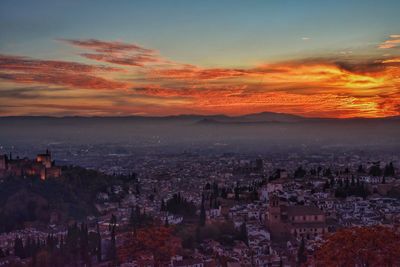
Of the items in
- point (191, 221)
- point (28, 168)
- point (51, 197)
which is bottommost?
point (51, 197)

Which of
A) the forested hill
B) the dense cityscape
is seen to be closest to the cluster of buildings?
the dense cityscape

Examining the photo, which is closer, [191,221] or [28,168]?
[191,221]

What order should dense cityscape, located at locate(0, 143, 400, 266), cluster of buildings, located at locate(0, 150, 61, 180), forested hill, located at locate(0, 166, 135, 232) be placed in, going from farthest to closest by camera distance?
cluster of buildings, located at locate(0, 150, 61, 180)
forested hill, located at locate(0, 166, 135, 232)
dense cityscape, located at locate(0, 143, 400, 266)

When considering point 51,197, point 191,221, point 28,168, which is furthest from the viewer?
point 28,168

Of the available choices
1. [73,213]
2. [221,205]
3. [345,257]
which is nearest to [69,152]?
[73,213]

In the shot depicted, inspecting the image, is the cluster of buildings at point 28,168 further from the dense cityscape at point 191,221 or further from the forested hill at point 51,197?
the forested hill at point 51,197

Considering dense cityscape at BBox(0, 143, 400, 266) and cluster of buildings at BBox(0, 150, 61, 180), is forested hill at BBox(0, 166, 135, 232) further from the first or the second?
cluster of buildings at BBox(0, 150, 61, 180)

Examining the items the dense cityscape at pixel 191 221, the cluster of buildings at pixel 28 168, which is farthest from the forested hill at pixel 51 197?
the cluster of buildings at pixel 28 168

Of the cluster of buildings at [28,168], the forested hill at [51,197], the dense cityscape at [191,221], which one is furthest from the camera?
the cluster of buildings at [28,168]

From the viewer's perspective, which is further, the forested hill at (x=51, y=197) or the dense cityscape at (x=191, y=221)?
the forested hill at (x=51, y=197)

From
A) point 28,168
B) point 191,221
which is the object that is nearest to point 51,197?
point 28,168

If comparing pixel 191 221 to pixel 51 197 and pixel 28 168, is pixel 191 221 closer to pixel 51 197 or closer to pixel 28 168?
pixel 51 197
